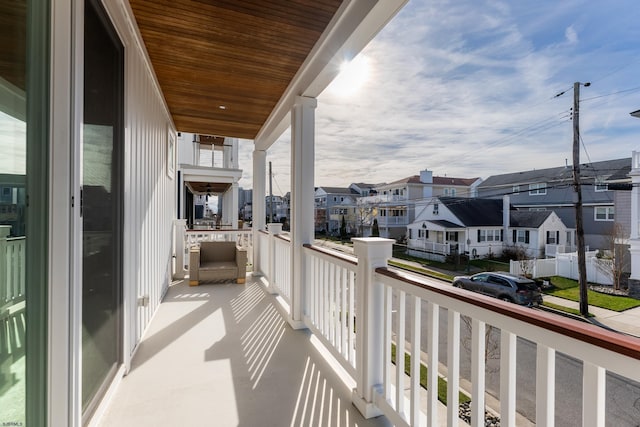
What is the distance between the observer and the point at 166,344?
2.78 meters

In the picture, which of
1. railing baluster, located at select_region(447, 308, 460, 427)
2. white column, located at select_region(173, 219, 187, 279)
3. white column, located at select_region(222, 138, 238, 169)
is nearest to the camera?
railing baluster, located at select_region(447, 308, 460, 427)

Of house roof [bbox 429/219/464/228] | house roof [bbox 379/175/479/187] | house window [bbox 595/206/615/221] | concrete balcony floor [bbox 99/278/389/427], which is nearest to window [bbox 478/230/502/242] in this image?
house roof [bbox 429/219/464/228]

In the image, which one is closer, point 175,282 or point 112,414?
point 112,414

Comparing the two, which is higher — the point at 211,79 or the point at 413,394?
the point at 211,79

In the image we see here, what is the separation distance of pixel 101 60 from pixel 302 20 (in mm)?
1382

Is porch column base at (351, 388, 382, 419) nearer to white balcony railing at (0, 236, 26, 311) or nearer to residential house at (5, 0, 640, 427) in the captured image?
residential house at (5, 0, 640, 427)

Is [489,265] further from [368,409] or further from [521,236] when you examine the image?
[368,409]

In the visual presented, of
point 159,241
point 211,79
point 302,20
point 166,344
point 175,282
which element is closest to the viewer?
point 302,20

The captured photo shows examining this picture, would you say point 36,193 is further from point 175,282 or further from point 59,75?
point 175,282

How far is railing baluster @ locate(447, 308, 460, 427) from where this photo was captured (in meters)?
1.28

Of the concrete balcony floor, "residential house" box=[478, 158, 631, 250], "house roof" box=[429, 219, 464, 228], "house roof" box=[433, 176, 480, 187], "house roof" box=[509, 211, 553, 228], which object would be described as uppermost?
"house roof" box=[433, 176, 480, 187]

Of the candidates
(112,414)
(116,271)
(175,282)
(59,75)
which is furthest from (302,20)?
(175,282)

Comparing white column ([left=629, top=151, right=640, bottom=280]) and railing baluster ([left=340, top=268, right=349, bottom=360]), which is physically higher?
white column ([left=629, top=151, right=640, bottom=280])

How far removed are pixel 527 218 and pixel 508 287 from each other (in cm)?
258
